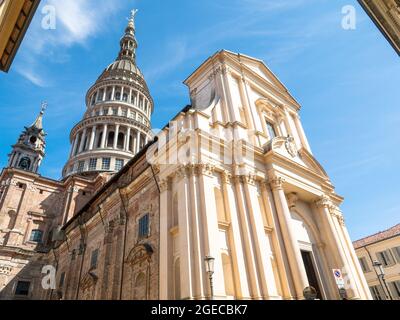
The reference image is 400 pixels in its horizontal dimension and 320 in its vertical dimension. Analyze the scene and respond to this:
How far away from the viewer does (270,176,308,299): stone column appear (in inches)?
560

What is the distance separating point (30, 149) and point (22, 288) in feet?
63.1

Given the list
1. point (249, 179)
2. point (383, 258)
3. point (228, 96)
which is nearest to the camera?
point (249, 179)

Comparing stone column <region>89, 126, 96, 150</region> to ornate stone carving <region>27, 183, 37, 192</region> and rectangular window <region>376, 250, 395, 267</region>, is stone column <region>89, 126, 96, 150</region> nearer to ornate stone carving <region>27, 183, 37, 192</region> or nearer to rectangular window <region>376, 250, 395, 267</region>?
ornate stone carving <region>27, 183, 37, 192</region>

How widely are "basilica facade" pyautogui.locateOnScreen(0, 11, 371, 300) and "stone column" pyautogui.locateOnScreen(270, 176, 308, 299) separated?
0.19ft

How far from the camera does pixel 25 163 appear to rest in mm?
38875

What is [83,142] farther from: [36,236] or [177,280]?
[177,280]

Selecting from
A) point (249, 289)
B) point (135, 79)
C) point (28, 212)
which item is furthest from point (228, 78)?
point (135, 79)

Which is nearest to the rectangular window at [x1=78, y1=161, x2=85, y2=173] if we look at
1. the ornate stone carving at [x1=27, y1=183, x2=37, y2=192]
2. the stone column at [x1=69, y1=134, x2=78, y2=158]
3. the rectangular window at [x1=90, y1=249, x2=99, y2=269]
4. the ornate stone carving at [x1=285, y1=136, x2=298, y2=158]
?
the stone column at [x1=69, y1=134, x2=78, y2=158]

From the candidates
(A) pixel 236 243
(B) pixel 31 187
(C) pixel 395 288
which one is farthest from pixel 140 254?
(C) pixel 395 288

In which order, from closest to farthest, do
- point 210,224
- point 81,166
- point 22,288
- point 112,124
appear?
point 210,224 < point 22,288 < point 81,166 < point 112,124

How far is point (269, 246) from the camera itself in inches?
608

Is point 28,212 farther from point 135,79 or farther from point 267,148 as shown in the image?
point 135,79

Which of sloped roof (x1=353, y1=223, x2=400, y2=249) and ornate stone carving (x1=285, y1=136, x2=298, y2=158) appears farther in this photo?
sloped roof (x1=353, y1=223, x2=400, y2=249)

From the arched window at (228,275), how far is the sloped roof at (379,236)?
29.1 metres
